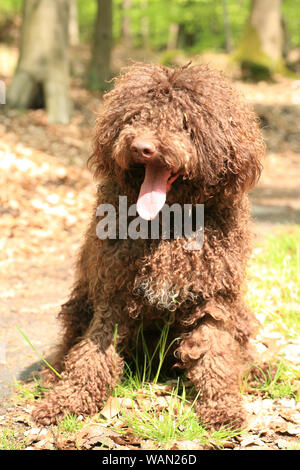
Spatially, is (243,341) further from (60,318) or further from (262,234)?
(262,234)

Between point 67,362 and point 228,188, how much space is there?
1405mm

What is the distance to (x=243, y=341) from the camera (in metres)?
3.46

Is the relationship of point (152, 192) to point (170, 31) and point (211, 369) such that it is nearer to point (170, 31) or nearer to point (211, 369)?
point (211, 369)

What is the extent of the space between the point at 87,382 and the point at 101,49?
36.6ft

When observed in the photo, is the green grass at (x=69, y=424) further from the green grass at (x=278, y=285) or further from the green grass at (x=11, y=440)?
the green grass at (x=278, y=285)

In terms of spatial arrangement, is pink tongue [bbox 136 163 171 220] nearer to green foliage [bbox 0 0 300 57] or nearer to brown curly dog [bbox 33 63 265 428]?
brown curly dog [bbox 33 63 265 428]

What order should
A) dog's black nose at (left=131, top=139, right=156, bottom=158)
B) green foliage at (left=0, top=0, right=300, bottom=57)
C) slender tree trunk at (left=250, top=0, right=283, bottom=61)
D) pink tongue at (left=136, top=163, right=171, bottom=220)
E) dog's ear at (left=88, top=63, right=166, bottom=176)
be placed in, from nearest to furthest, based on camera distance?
1. dog's black nose at (left=131, top=139, right=156, bottom=158)
2. pink tongue at (left=136, top=163, right=171, bottom=220)
3. dog's ear at (left=88, top=63, right=166, bottom=176)
4. slender tree trunk at (left=250, top=0, right=283, bottom=61)
5. green foliage at (left=0, top=0, right=300, bottom=57)

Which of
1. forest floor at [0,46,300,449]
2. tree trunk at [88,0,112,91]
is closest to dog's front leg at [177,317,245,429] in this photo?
forest floor at [0,46,300,449]

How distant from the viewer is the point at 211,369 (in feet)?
9.99

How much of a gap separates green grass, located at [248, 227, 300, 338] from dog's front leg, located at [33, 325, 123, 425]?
1322 millimetres

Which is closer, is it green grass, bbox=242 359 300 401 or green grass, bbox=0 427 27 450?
green grass, bbox=0 427 27 450

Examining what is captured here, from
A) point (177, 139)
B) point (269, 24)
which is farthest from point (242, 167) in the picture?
point (269, 24)

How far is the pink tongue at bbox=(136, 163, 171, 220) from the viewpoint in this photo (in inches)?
106

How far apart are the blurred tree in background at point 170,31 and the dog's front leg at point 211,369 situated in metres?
7.43
